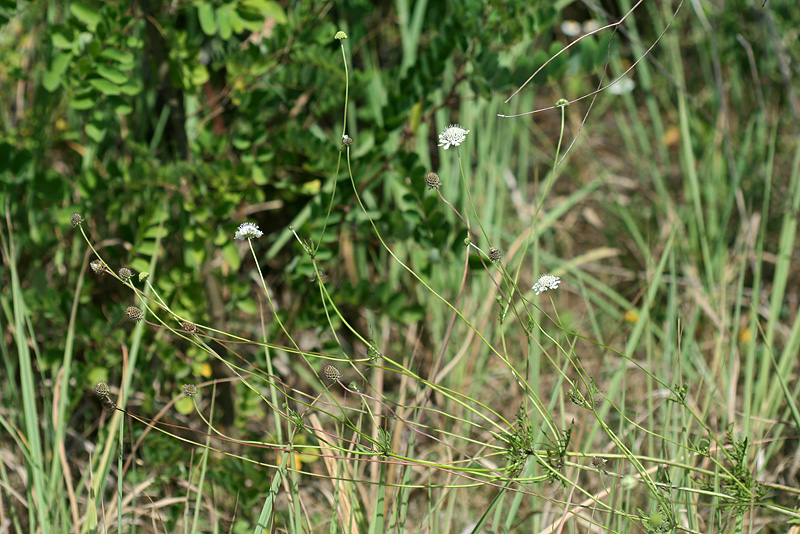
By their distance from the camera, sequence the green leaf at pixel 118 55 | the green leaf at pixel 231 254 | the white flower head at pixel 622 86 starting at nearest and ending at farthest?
1. the green leaf at pixel 118 55
2. the green leaf at pixel 231 254
3. the white flower head at pixel 622 86

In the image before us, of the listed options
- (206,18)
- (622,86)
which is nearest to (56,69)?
(206,18)

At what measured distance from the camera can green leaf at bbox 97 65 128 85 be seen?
1159 mm

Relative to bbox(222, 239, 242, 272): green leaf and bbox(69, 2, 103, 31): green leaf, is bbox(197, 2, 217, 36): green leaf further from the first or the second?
bbox(222, 239, 242, 272): green leaf

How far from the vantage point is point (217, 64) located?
4.18 ft

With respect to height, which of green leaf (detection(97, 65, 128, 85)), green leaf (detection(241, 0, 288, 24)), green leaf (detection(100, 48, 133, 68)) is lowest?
green leaf (detection(97, 65, 128, 85))

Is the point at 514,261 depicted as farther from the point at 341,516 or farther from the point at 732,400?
the point at 341,516

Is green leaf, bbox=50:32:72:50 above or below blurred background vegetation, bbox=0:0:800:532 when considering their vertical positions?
above

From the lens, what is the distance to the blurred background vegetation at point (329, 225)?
49.1 inches

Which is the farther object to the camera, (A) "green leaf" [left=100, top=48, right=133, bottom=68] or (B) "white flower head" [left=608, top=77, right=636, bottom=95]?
(B) "white flower head" [left=608, top=77, right=636, bottom=95]

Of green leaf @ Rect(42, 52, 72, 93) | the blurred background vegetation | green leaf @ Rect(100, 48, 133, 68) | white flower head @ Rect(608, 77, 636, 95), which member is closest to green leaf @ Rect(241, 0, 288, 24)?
the blurred background vegetation

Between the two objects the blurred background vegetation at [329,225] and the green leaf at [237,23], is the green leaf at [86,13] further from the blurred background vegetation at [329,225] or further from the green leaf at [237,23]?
the green leaf at [237,23]

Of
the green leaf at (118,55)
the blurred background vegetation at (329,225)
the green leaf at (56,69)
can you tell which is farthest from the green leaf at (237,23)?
the green leaf at (56,69)

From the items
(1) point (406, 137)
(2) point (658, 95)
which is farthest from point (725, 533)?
(2) point (658, 95)

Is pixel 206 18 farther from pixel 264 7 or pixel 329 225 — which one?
pixel 329 225
